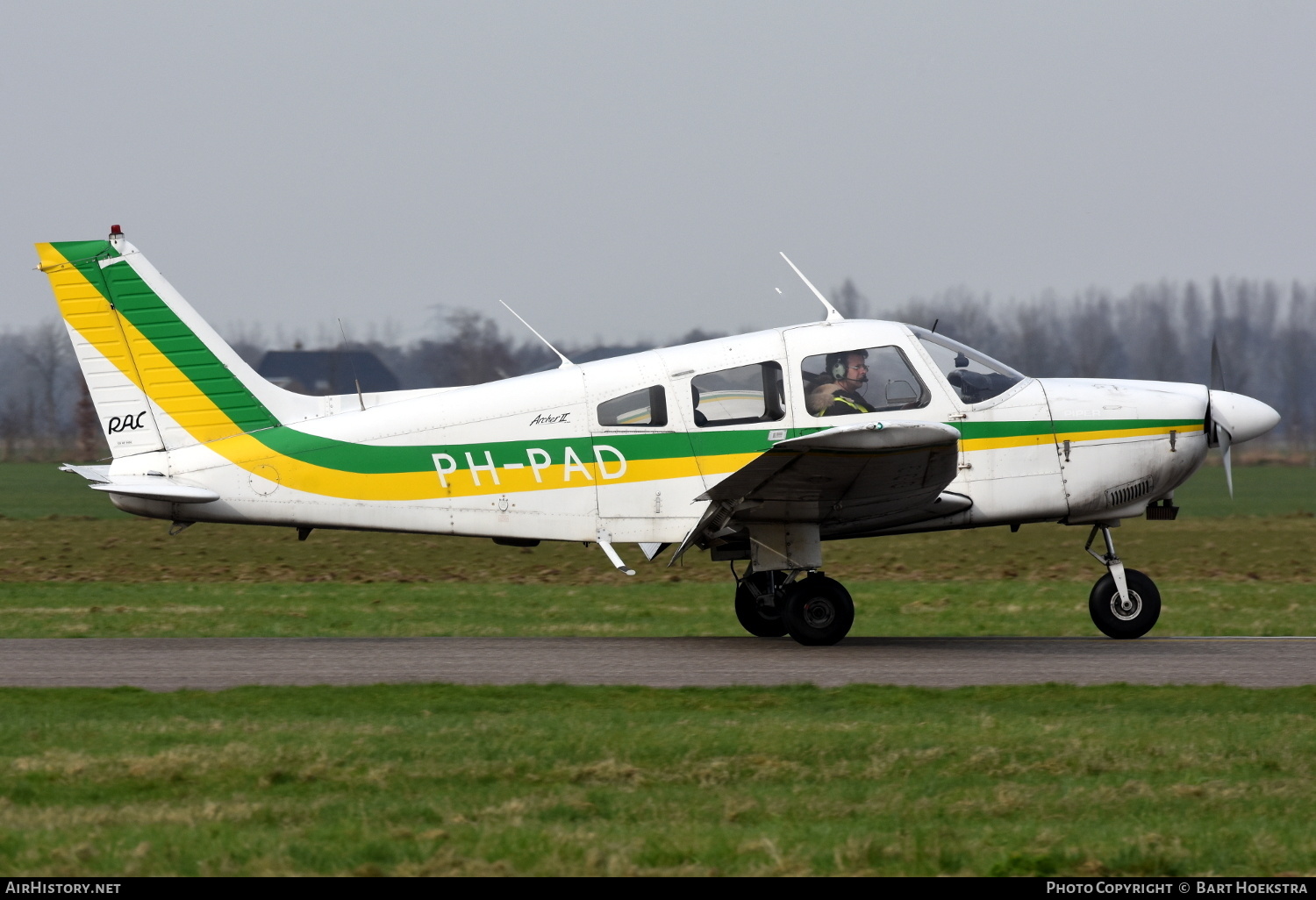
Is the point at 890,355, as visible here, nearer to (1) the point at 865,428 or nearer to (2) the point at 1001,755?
(1) the point at 865,428

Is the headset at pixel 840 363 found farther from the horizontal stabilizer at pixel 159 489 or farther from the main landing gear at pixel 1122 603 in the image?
the horizontal stabilizer at pixel 159 489

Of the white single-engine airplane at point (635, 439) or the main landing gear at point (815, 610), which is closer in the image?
the white single-engine airplane at point (635, 439)

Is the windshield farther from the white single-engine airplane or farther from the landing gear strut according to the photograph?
the landing gear strut

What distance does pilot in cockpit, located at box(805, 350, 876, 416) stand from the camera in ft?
38.4

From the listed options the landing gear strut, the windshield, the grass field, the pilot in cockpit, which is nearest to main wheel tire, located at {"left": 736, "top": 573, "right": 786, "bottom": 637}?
the landing gear strut

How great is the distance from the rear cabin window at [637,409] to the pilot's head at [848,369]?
1400 millimetres

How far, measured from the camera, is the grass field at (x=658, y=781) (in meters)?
5.37

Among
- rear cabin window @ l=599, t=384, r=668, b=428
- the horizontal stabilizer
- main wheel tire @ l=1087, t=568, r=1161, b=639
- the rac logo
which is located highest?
the rac logo

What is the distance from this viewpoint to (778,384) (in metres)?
11.8

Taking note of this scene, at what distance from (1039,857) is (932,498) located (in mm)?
6544

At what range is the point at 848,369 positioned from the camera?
11742 mm

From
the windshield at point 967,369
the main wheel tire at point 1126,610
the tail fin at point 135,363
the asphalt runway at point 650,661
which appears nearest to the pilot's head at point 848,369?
the windshield at point 967,369

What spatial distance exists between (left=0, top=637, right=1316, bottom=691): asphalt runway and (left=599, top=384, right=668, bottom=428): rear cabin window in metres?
1.90
